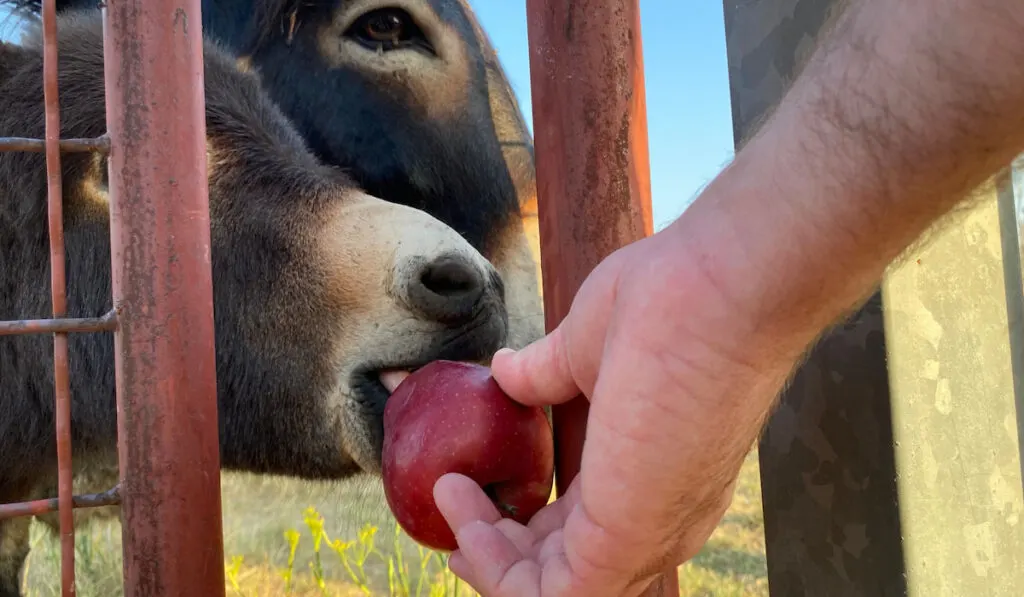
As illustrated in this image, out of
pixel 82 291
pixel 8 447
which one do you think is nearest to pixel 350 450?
pixel 82 291

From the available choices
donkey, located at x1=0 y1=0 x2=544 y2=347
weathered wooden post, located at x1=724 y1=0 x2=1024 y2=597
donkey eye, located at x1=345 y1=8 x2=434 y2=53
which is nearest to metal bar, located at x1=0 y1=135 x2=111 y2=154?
weathered wooden post, located at x1=724 y1=0 x2=1024 y2=597

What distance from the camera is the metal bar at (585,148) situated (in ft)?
3.18

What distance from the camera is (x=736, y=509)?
4809 millimetres

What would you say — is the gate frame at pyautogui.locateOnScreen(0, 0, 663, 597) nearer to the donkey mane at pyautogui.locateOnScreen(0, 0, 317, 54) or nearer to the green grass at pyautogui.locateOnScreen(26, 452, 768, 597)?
the green grass at pyautogui.locateOnScreen(26, 452, 768, 597)

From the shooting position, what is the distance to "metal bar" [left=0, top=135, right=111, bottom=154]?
0.93 metres

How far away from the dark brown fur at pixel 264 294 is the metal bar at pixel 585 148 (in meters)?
0.70

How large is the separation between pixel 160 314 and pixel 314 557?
298 cm

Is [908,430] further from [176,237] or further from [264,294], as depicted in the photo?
[264,294]

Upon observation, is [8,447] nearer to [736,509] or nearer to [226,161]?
[226,161]

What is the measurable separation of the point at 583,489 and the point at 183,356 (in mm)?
516

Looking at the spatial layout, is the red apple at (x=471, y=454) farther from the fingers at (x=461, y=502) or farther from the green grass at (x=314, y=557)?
the green grass at (x=314, y=557)

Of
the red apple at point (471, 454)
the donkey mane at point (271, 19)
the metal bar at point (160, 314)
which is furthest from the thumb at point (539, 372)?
the donkey mane at point (271, 19)

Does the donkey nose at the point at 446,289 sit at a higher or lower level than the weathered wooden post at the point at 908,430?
higher

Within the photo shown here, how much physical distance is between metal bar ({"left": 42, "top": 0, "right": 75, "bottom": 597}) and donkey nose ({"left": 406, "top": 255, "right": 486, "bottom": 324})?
2.59ft
